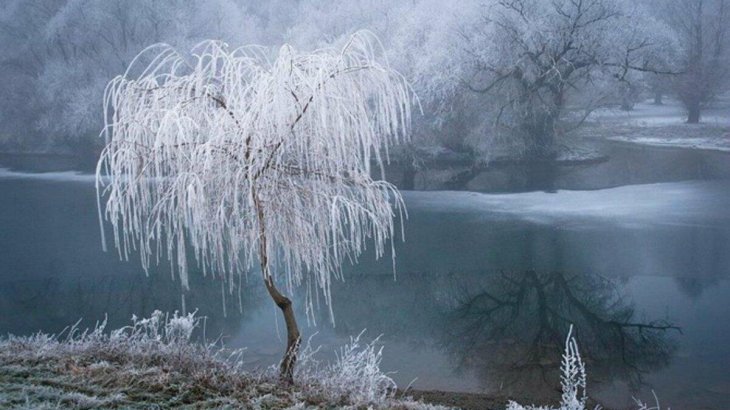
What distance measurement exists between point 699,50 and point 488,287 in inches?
114

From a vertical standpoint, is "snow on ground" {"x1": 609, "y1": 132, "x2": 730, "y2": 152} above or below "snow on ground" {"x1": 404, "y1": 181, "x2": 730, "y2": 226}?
above

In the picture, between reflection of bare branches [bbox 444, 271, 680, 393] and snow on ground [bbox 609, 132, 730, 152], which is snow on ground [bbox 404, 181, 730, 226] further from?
reflection of bare branches [bbox 444, 271, 680, 393]

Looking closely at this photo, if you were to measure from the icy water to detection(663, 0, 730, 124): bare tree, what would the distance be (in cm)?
81

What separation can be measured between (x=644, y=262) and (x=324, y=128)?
11.8ft

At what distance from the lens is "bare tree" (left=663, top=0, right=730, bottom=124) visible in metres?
6.17

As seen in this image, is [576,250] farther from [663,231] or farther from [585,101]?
[585,101]

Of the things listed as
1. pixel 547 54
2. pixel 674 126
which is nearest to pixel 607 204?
pixel 674 126

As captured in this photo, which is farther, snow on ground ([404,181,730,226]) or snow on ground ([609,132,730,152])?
snow on ground ([609,132,730,152])

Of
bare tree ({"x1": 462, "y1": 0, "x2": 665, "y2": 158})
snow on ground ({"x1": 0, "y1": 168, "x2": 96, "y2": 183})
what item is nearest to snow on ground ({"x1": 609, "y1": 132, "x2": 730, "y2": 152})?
bare tree ({"x1": 462, "y1": 0, "x2": 665, "y2": 158})

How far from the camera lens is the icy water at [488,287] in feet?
17.8

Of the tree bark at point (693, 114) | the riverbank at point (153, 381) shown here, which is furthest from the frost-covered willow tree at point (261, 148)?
the tree bark at point (693, 114)

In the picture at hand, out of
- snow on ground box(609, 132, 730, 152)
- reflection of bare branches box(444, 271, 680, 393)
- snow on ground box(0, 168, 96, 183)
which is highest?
snow on ground box(609, 132, 730, 152)

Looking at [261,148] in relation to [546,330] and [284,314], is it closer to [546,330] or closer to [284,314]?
[284,314]

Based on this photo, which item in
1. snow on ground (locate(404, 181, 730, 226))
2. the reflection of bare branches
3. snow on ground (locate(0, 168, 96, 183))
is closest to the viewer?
the reflection of bare branches
